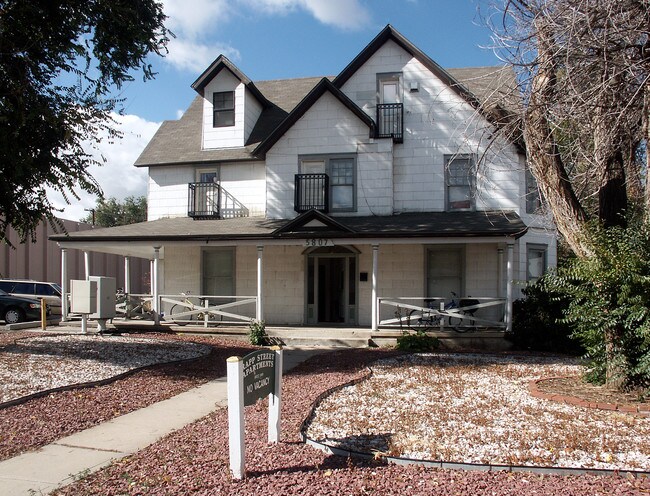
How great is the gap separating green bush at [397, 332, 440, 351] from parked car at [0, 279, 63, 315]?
1515 cm

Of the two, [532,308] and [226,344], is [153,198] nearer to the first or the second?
[226,344]

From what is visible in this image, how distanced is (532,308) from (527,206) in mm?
3899

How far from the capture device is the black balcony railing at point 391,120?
59.2 feet

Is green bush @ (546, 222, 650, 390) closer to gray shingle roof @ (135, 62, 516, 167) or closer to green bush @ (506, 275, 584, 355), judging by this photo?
green bush @ (506, 275, 584, 355)

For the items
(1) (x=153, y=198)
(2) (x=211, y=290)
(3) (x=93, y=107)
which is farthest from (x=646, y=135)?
(1) (x=153, y=198)

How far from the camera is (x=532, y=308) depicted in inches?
606

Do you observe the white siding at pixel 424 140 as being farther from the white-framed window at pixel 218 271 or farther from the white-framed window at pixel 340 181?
the white-framed window at pixel 218 271

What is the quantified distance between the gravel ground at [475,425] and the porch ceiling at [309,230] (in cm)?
544

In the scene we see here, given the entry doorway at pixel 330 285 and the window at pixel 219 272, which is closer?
the entry doorway at pixel 330 285

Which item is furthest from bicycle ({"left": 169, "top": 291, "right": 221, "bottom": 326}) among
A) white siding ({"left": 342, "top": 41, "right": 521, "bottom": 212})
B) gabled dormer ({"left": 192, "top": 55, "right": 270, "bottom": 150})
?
white siding ({"left": 342, "top": 41, "right": 521, "bottom": 212})

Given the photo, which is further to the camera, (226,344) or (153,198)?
(153,198)

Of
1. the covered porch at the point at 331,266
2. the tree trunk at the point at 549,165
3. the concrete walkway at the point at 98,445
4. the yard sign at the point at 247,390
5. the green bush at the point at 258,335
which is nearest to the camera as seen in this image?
the yard sign at the point at 247,390

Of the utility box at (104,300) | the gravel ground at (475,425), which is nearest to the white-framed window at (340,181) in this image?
the utility box at (104,300)

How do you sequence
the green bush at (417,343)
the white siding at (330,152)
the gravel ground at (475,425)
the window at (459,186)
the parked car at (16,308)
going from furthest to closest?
the parked car at (16,308) < the white siding at (330,152) < the window at (459,186) < the green bush at (417,343) < the gravel ground at (475,425)
